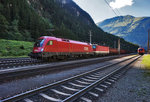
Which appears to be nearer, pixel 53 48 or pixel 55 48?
pixel 53 48

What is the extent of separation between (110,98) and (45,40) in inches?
514

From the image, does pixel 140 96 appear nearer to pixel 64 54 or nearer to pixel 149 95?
pixel 149 95

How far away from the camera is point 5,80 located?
23.3 feet

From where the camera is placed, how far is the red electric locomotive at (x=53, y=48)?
52.4 feet

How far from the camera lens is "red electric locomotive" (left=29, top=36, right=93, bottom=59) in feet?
52.4

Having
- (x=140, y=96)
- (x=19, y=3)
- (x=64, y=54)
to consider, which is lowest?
(x=140, y=96)

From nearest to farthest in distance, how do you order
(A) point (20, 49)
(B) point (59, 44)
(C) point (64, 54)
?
(B) point (59, 44), (C) point (64, 54), (A) point (20, 49)

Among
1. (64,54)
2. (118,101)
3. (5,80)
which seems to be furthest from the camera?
(64,54)

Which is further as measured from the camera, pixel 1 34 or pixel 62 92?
pixel 1 34

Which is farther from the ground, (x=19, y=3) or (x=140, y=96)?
(x=19, y=3)

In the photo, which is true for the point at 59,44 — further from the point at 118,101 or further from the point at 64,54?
the point at 118,101

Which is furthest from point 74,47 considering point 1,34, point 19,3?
point 19,3

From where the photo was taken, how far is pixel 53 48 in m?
17.5

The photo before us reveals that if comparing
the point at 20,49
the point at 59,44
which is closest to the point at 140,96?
the point at 59,44
